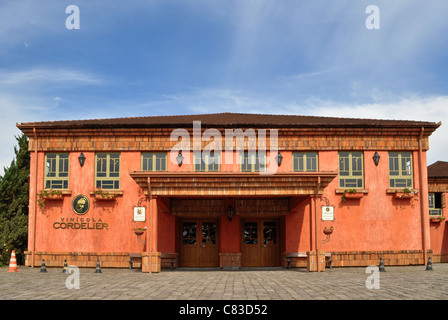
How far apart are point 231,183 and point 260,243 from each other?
486 cm

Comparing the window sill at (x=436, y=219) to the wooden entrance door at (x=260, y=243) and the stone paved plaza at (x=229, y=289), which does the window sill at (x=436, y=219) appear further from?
the stone paved plaza at (x=229, y=289)

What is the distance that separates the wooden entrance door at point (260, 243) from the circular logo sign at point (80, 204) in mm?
6689

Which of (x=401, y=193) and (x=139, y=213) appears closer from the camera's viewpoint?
(x=139, y=213)

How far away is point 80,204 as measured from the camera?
20.3 metres

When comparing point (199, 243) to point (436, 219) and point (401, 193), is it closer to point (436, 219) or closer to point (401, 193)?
point (401, 193)

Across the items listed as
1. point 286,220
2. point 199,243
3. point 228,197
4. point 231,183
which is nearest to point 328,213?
point 286,220

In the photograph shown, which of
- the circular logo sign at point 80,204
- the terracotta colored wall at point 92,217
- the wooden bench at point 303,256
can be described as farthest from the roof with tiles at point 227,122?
the wooden bench at point 303,256

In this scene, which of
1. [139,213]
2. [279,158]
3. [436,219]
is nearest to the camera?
[139,213]

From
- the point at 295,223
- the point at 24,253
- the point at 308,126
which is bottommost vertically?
the point at 24,253
